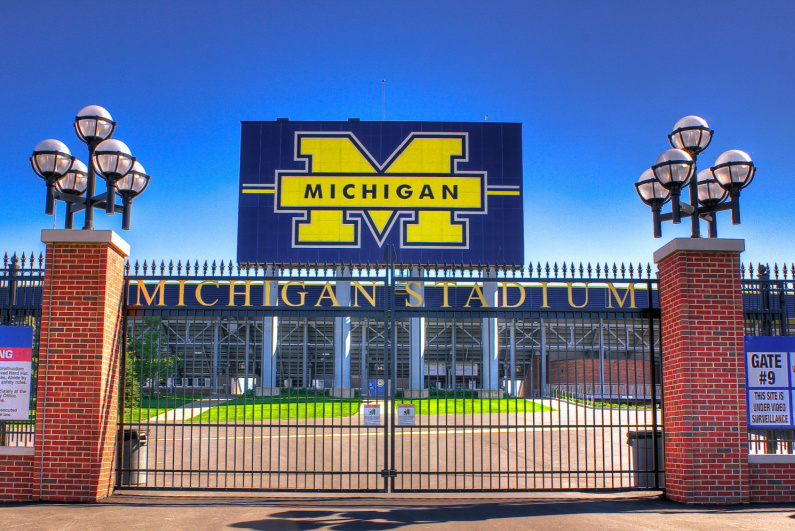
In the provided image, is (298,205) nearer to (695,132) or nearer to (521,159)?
(521,159)

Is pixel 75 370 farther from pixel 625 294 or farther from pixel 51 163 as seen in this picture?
pixel 625 294

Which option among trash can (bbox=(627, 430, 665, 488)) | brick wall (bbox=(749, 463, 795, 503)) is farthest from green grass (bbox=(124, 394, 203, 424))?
brick wall (bbox=(749, 463, 795, 503))

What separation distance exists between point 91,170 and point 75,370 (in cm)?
289

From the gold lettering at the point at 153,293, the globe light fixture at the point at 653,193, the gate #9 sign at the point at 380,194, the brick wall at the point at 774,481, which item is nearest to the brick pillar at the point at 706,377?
the brick wall at the point at 774,481

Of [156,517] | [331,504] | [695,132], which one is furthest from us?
[695,132]

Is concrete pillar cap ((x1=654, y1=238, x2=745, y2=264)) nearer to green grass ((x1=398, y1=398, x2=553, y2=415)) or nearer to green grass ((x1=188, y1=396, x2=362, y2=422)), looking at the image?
green grass ((x1=398, y1=398, x2=553, y2=415))

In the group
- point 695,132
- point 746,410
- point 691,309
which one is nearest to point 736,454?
point 746,410

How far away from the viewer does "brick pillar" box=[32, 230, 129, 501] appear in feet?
30.6

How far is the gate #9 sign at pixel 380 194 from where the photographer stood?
23.6 m

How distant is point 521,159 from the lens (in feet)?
81.6

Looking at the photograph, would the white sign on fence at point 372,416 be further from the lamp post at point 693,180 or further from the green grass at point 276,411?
the lamp post at point 693,180

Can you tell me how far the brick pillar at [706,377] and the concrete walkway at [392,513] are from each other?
16.9 inches

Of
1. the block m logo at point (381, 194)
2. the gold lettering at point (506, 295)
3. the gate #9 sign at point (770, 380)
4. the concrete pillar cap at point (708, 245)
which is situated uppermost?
the block m logo at point (381, 194)

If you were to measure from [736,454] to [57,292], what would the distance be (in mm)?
9751
